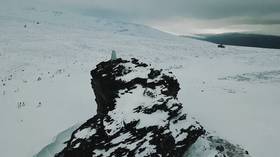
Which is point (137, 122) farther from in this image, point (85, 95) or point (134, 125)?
point (85, 95)

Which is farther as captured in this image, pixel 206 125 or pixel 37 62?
pixel 37 62

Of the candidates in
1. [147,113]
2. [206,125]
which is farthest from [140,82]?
[206,125]

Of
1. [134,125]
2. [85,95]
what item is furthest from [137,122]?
[85,95]

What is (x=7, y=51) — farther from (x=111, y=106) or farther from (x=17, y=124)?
(x=111, y=106)

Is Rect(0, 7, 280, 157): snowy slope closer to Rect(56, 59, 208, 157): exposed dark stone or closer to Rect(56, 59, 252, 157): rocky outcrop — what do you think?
Rect(56, 59, 252, 157): rocky outcrop

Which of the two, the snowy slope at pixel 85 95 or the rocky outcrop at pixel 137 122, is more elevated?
the rocky outcrop at pixel 137 122

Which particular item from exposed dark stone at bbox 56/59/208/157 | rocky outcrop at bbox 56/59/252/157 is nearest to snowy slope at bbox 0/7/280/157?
rocky outcrop at bbox 56/59/252/157

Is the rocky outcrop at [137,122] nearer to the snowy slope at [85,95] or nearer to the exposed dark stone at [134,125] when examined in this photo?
the exposed dark stone at [134,125]

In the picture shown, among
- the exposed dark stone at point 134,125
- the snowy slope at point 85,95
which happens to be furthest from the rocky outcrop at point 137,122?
the snowy slope at point 85,95
